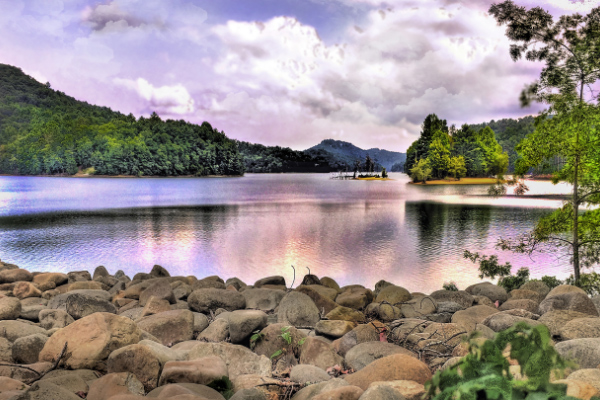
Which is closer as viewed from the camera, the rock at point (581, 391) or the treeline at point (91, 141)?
the rock at point (581, 391)

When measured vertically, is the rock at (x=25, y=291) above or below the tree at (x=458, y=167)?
below

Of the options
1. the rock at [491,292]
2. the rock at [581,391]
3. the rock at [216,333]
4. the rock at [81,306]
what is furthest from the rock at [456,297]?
the rock at [81,306]

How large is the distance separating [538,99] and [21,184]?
208 ft

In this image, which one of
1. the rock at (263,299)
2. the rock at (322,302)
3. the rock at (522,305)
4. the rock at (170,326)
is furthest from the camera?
the rock at (263,299)

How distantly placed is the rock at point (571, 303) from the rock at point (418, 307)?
1.53 m

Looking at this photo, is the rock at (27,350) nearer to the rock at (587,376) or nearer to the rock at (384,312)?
the rock at (384,312)

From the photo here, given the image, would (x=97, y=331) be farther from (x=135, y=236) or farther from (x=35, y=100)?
(x=35, y=100)

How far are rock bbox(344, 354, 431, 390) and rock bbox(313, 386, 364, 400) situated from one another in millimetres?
560

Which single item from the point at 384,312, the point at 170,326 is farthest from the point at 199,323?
the point at 384,312

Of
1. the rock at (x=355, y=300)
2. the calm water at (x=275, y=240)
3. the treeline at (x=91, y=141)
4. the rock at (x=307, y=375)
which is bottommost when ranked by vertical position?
the calm water at (x=275, y=240)

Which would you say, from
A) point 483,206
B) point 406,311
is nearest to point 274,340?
point 406,311

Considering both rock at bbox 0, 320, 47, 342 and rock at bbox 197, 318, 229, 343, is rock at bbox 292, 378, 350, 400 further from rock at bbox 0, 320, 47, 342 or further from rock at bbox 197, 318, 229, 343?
rock at bbox 0, 320, 47, 342

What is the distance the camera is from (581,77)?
8.73 m

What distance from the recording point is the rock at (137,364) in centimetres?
341
